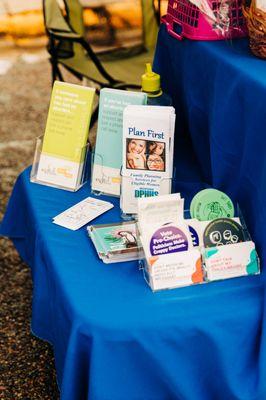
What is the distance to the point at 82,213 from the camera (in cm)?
156

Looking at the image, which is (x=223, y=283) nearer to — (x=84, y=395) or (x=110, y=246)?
(x=110, y=246)

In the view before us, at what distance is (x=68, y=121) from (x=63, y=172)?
0.15 meters

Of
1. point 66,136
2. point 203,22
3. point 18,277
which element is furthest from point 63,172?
point 18,277

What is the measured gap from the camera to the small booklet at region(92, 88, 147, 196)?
1.60 meters

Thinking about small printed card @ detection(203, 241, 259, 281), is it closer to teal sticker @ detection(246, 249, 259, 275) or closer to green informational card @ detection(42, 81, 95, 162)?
teal sticker @ detection(246, 249, 259, 275)

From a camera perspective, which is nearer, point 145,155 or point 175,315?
point 175,315

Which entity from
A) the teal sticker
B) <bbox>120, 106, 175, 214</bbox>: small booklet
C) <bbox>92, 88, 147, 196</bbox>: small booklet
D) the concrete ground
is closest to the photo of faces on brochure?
<bbox>120, 106, 175, 214</bbox>: small booklet

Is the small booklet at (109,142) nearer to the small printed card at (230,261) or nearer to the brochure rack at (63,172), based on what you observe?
the brochure rack at (63,172)

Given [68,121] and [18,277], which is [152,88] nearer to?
[68,121]

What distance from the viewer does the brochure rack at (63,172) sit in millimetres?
1690

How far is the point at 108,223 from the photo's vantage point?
4.97ft

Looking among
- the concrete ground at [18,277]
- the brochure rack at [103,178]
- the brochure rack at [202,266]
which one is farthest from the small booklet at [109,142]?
the concrete ground at [18,277]

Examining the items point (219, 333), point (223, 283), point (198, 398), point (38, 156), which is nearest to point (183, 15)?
point (38, 156)

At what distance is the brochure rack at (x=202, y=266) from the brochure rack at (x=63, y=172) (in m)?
0.47
